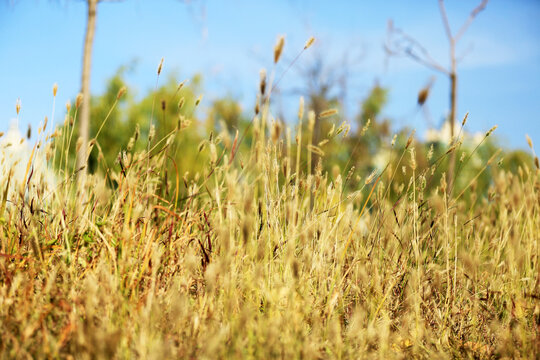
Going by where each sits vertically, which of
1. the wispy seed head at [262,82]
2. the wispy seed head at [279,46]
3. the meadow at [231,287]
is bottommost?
the meadow at [231,287]

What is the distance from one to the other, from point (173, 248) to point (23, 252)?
0.70 metres

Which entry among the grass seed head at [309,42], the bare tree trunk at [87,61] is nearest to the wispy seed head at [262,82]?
the grass seed head at [309,42]

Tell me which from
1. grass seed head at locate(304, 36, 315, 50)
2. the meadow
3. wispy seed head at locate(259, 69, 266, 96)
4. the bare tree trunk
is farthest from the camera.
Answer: the bare tree trunk

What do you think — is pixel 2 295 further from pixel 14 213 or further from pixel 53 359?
pixel 14 213

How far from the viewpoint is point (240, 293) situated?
67.8 inches

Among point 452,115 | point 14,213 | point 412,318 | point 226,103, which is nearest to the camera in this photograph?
point 412,318

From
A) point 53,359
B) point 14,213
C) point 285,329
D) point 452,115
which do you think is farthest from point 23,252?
point 452,115

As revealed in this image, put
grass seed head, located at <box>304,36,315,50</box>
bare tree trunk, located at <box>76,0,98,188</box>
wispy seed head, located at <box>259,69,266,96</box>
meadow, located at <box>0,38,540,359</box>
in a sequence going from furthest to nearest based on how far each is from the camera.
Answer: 1. bare tree trunk, located at <box>76,0,98,188</box>
2. grass seed head, located at <box>304,36,315,50</box>
3. wispy seed head, located at <box>259,69,266,96</box>
4. meadow, located at <box>0,38,540,359</box>

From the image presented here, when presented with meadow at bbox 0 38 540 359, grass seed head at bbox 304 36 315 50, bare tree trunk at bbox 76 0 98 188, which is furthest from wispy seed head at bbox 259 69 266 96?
bare tree trunk at bbox 76 0 98 188

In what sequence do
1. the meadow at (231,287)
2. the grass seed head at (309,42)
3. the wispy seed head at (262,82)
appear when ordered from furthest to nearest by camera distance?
the grass seed head at (309,42) → the wispy seed head at (262,82) → the meadow at (231,287)

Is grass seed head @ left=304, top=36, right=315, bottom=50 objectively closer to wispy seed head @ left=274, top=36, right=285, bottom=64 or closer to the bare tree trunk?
wispy seed head @ left=274, top=36, right=285, bottom=64

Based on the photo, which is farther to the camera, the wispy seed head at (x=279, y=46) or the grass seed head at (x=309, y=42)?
the grass seed head at (x=309, y=42)

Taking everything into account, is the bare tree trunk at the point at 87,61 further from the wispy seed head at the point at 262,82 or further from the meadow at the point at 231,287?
the wispy seed head at the point at 262,82

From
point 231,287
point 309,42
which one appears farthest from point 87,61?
point 231,287
